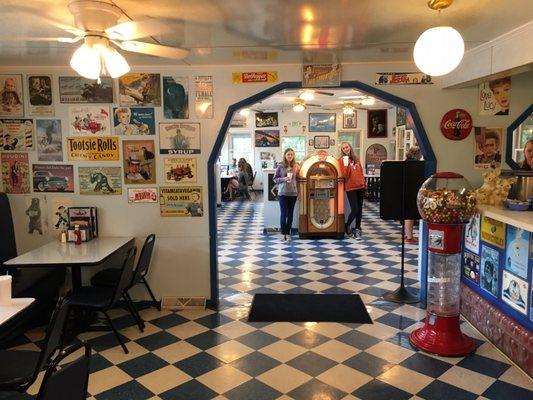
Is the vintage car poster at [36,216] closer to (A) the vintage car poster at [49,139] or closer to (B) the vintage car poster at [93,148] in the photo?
(A) the vintage car poster at [49,139]

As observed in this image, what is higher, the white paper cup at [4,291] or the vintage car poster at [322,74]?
the vintage car poster at [322,74]

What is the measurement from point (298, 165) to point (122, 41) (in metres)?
5.33

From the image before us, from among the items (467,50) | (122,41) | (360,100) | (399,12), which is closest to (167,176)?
(122,41)

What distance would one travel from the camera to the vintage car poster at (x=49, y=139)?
15.5 feet

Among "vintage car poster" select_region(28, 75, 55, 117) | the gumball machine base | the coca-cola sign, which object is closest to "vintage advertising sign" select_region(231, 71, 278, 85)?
the coca-cola sign

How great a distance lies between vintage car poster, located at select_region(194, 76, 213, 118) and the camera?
4.67m

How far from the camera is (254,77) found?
15.4 ft

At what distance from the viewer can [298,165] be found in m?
8.09

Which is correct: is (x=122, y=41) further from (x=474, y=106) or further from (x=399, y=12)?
(x=474, y=106)

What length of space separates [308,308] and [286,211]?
11.1ft

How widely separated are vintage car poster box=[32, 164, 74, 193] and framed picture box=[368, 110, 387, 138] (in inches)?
395

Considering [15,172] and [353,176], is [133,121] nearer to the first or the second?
[15,172]

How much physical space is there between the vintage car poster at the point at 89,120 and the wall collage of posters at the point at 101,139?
10 mm

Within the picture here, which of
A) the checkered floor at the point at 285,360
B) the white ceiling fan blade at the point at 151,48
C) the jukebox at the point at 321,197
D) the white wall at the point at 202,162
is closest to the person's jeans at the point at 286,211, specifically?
the jukebox at the point at 321,197
